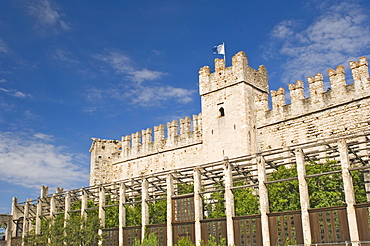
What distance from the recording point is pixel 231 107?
27.2m

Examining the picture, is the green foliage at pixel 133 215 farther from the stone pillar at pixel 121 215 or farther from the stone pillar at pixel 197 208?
the stone pillar at pixel 197 208

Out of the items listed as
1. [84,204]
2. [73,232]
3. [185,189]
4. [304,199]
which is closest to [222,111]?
[185,189]

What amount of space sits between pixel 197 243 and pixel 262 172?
5.00m

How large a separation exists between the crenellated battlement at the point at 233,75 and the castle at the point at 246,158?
7 cm

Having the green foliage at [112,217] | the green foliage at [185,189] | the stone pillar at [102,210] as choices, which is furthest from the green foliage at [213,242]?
the stone pillar at [102,210]

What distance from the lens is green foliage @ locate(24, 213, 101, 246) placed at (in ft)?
88.0

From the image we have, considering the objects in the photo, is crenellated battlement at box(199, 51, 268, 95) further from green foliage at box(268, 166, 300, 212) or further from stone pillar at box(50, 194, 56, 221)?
stone pillar at box(50, 194, 56, 221)

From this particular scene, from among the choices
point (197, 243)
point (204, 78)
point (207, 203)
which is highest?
point (204, 78)

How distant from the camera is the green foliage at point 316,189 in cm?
2027

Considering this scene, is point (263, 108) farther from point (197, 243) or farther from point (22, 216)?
point (22, 216)

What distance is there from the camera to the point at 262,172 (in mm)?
21250

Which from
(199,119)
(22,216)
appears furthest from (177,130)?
(22,216)

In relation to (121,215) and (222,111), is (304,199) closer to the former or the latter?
(222,111)

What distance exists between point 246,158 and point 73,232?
11777mm
